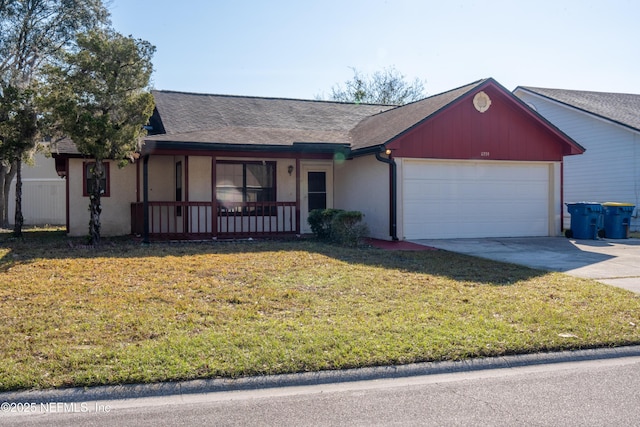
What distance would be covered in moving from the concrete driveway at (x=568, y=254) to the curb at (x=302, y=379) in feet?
11.9

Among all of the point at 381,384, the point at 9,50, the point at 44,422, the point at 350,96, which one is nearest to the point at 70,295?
the point at 44,422

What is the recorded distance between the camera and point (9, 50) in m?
23.1

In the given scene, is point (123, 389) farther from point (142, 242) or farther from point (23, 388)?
point (142, 242)

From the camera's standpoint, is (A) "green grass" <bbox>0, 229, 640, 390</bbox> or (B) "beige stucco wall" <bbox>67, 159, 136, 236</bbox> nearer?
(A) "green grass" <bbox>0, 229, 640, 390</bbox>

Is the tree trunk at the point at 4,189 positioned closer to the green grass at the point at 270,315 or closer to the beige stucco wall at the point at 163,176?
the beige stucco wall at the point at 163,176

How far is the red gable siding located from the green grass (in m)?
5.15

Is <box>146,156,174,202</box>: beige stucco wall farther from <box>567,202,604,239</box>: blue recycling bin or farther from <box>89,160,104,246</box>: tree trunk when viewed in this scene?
<box>567,202,604,239</box>: blue recycling bin

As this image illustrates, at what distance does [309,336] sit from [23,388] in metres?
2.70

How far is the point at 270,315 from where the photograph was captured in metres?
6.86

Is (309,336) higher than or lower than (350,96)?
lower

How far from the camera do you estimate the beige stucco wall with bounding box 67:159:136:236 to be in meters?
17.0

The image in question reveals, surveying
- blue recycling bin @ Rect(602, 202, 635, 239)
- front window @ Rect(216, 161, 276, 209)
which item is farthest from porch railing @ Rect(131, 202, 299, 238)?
blue recycling bin @ Rect(602, 202, 635, 239)

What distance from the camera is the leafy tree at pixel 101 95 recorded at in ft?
40.2

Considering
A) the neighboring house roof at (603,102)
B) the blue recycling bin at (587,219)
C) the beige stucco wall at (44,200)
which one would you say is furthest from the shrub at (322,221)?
the beige stucco wall at (44,200)
